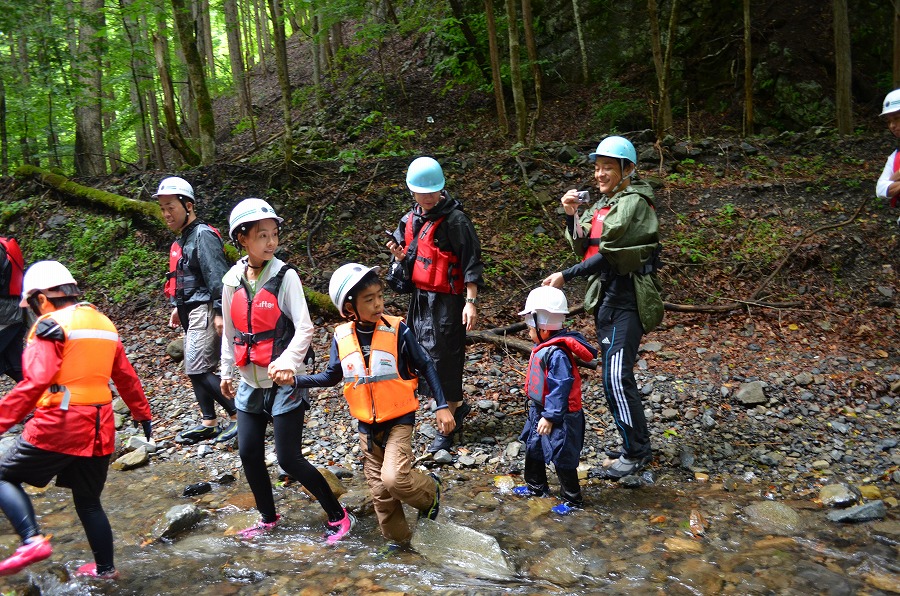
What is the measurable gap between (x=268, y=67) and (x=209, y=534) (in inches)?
1185

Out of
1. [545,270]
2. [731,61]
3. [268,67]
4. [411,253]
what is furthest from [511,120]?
[268,67]

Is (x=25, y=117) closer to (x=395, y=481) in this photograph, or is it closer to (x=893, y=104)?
(x=395, y=481)

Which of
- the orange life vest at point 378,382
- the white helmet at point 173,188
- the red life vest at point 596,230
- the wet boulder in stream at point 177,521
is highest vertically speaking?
the white helmet at point 173,188

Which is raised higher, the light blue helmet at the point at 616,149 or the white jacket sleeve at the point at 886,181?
the light blue helmet at the point at 616,149

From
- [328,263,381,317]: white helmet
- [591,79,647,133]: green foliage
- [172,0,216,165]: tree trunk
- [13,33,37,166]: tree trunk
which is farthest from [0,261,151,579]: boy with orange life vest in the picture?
[591,79,647,133]: green foliage

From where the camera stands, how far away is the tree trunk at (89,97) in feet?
40.9

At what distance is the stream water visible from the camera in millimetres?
3373

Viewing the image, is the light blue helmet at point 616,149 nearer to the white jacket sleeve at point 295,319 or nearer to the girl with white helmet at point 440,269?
the girl with white helmet at point 440,269

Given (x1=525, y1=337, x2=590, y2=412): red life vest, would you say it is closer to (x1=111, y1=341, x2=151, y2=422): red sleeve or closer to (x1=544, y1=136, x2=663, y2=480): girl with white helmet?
(x1=544, y1=136, x2=663, y2=480): girl with white helmet

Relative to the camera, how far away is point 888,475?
446 centimetres

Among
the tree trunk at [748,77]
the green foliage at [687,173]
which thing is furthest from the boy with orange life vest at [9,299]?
the tree trunk at [748,77]

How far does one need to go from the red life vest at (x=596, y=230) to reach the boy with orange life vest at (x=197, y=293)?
3.26 m

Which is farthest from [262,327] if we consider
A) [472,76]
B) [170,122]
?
[472,76]

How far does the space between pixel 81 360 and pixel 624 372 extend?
11.9 feet
